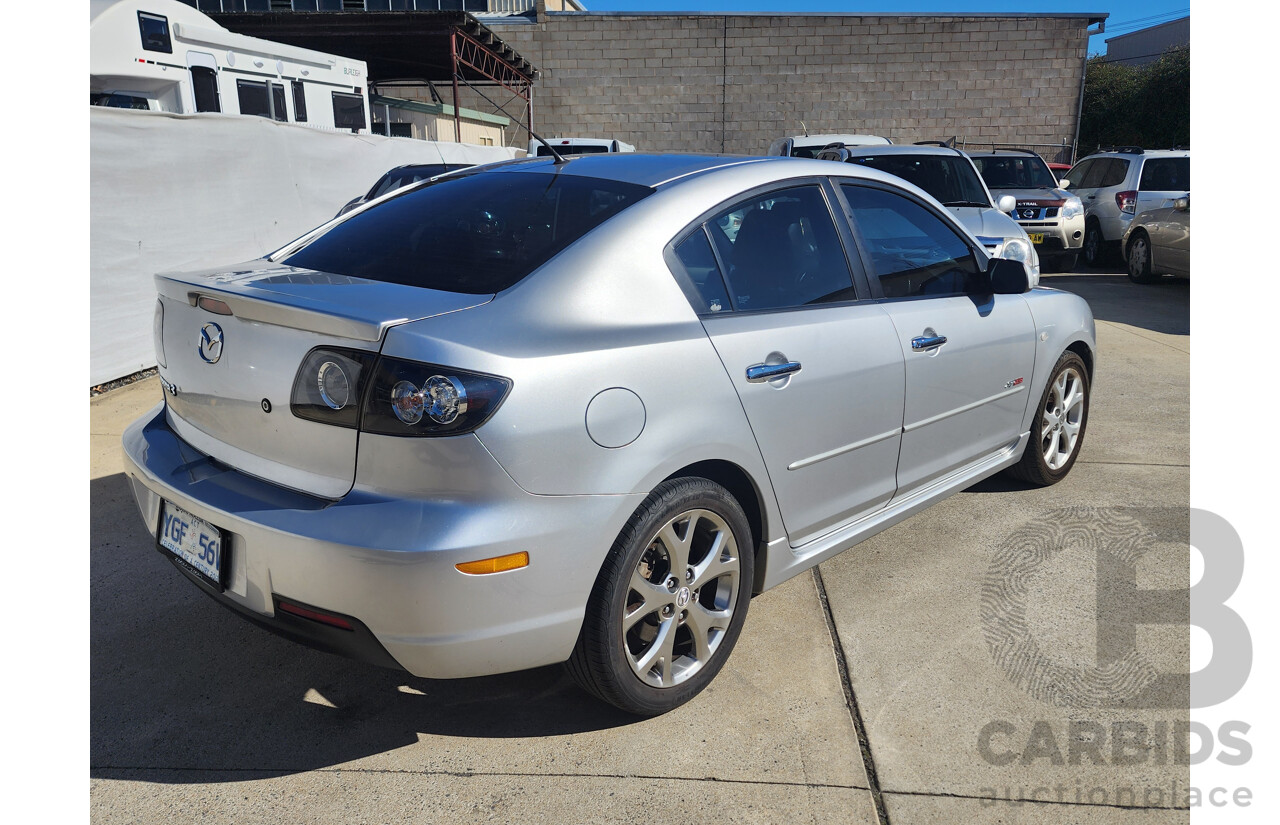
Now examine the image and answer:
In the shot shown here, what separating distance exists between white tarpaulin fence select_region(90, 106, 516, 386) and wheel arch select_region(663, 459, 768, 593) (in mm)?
5117

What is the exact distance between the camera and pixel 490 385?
2045mm

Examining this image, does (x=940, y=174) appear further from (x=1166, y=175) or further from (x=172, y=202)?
(x=172, y=202)

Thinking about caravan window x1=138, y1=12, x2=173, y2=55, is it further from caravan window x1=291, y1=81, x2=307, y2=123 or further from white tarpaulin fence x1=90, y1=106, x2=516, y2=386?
white tarpaulin fence x1=90, y1=106, x2=516, y2=386

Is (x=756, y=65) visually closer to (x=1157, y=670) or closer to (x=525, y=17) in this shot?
(x=525, y=17)

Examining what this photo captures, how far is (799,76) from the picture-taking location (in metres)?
27.0

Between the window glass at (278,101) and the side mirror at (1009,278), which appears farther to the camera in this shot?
the window glass at (278,101)

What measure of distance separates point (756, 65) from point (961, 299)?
83.9ft

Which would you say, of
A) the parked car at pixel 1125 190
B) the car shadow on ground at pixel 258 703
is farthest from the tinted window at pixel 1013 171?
the car shadow on ground at pixel 258 703

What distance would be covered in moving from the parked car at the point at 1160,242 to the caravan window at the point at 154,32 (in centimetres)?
1209

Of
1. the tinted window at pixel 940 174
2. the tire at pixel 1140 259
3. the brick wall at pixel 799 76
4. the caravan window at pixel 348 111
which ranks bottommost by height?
the tire at pixel 1140 259

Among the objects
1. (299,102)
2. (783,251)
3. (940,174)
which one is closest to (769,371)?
(783,251)

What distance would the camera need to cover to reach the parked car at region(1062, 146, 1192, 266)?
12.8 m

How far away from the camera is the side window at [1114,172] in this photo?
1318cm

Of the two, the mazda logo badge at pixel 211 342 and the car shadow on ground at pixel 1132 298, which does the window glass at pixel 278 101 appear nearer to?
the car shadow on ground at pixel 1132 298
